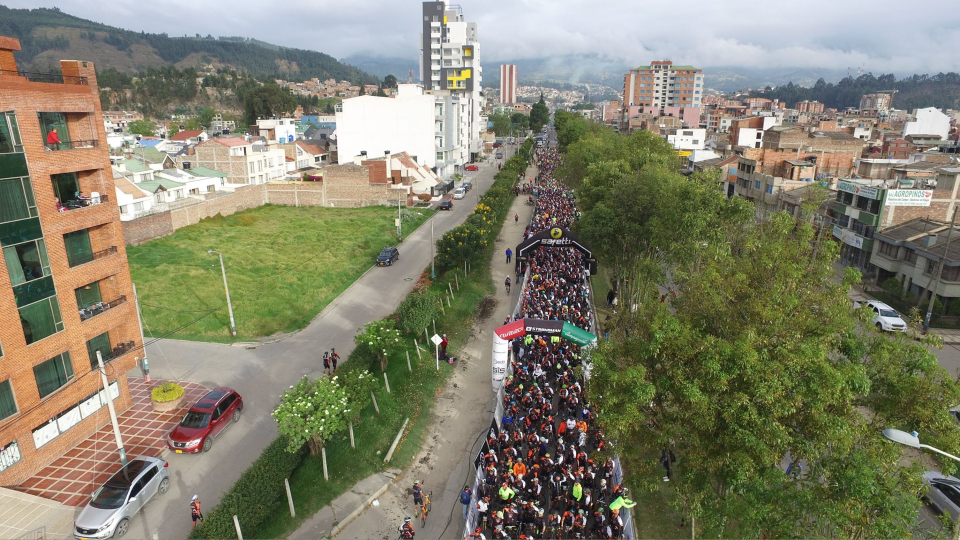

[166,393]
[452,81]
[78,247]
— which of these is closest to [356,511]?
[166,393]

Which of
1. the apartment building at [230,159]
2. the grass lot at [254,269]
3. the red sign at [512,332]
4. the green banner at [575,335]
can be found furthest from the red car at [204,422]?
the apartment building at [230,159]

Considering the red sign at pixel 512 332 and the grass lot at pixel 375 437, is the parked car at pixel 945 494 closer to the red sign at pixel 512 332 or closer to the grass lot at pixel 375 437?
the red sign at pixel 512 332

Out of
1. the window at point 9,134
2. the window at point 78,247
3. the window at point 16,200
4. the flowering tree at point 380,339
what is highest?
the window at point 9,134

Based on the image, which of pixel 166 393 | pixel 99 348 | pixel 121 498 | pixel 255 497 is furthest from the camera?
pixel 166 393

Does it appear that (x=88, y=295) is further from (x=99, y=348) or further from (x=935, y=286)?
(x=935, y=286)

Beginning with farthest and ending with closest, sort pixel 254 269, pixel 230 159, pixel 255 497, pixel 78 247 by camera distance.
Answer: pixel 230 159
pixel 254 269
pixel 78 247
pixel 255 497
